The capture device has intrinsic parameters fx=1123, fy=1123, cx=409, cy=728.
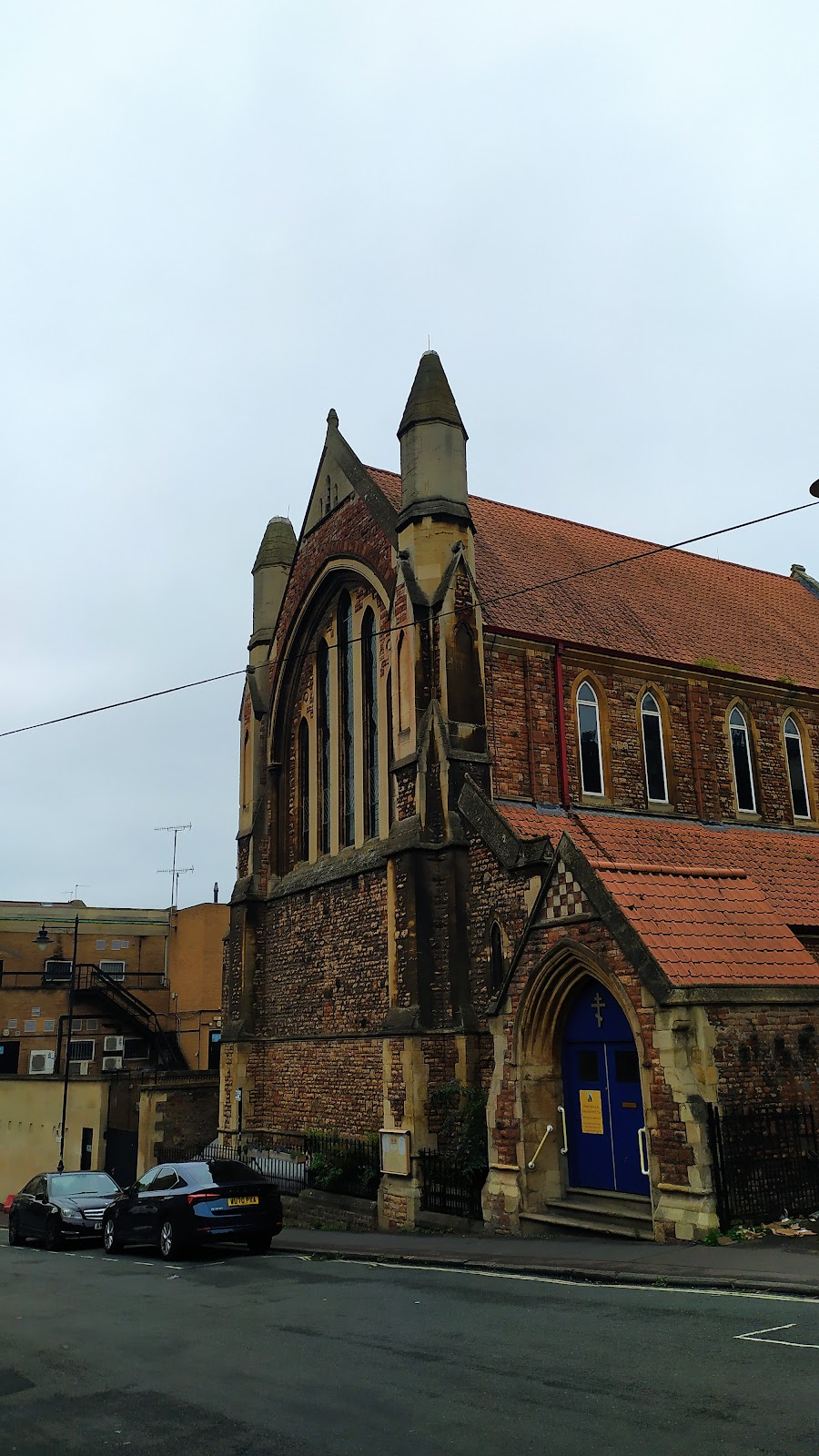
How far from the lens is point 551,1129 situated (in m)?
14.5

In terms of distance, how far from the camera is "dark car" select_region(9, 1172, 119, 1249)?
1814 centimetres

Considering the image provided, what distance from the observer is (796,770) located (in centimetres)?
2419

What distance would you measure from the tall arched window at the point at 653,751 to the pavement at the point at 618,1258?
958 centimetres

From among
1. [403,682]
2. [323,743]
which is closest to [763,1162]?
[403,682]

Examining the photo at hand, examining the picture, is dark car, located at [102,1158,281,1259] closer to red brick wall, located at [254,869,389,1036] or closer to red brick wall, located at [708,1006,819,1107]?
red brick wall, located at [254,869,389,1036]

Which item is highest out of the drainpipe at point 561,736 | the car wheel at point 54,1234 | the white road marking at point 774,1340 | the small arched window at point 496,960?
the drainpipe at point 561,736

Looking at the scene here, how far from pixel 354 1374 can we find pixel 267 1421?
1.07 meters

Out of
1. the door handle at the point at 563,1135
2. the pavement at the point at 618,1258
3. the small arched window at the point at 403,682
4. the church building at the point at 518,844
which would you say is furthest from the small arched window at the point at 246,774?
the door handle at the point at 563,1135

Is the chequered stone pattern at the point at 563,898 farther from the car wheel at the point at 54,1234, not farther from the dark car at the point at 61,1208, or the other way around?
the car wheel at the point at 54,1234

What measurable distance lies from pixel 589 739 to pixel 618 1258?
11.2m

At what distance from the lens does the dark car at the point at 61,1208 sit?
59.5 ft

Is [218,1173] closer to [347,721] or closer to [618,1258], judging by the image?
[618,1258]

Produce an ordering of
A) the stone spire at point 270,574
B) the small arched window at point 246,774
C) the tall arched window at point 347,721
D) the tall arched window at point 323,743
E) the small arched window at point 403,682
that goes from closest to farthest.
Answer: the small arched window at point 403,682
the tall arched window at point 347,721
the tall arched window at point 323,743
the small arched window at point 246,774
the stone spire at point 270,574

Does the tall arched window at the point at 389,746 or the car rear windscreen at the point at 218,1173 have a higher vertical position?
the tall arched window at the point at 389,746
